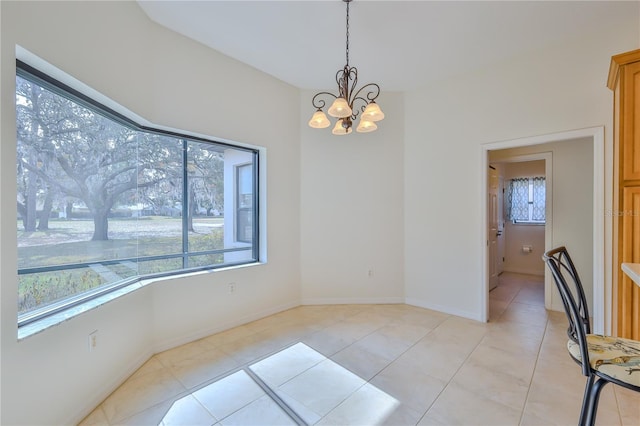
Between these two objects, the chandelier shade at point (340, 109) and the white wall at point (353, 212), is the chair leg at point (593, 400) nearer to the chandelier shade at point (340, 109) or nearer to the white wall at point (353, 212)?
the chandelier shade at point (340, 109)

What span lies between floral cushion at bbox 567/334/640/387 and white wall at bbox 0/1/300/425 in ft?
9.06

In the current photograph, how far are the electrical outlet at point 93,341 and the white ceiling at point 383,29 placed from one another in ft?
8.64

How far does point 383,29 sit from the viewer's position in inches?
104

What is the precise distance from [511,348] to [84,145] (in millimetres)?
4072

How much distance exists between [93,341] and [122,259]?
0.73 meters

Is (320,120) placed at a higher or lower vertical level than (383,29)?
lower

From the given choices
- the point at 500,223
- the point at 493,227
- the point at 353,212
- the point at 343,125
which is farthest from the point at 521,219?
the point at 343,125

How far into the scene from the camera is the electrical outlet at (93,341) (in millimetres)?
1903

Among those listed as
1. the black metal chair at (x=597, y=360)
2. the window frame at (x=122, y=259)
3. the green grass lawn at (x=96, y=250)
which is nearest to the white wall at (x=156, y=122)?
the window frame at (x=122, y=259)

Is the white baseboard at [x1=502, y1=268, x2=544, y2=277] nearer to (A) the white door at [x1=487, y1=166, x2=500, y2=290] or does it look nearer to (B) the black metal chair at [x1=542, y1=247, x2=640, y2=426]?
(A) the white door at [x1=487, y1=166, x2=500, y2=290]

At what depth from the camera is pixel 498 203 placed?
5094 millimetres

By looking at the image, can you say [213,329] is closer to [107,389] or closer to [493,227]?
[107,389]

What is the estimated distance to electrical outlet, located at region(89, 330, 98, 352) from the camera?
1.90m

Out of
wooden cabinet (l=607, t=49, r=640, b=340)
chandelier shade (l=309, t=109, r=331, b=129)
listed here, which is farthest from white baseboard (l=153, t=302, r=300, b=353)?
wooden cabinet (l=607, t=49, r=640, b=340)
